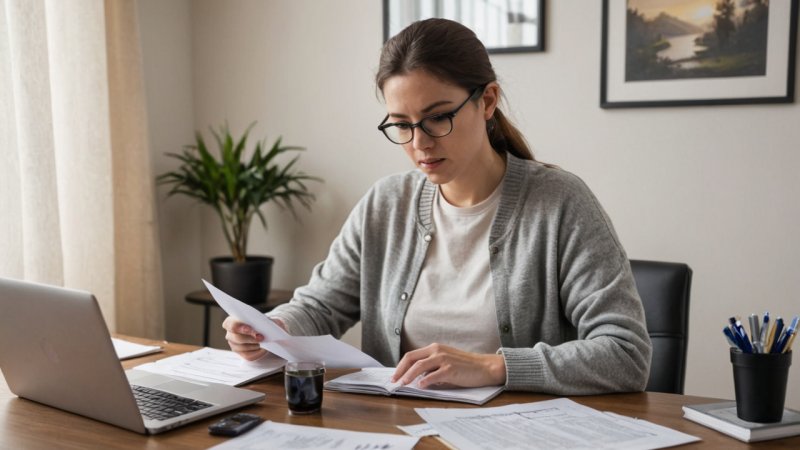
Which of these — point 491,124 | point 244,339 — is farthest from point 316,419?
point 491,124

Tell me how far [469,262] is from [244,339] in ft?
1.62

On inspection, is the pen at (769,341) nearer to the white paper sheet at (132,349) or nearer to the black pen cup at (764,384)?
the black pen cup at (764,384)

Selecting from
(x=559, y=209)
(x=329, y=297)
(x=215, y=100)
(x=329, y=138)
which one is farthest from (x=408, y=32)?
(x=215, y=100)

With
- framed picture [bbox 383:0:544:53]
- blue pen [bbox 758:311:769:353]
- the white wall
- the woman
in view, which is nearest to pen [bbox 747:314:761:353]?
blue pen [bbox 758:311:769:353]

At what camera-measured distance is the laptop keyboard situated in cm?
124

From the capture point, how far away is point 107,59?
2846 mm

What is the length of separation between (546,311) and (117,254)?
6.09 ft

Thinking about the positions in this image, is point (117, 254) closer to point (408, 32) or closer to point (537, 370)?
point (408, 32)

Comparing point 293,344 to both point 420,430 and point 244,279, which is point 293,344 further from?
point 244,279

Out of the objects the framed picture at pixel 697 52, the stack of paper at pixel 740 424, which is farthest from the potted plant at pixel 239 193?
the stack of paper at pixel 740 424

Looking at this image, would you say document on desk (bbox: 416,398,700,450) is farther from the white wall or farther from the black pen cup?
the white wall

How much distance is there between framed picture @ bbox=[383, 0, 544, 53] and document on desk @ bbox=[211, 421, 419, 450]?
1964mm

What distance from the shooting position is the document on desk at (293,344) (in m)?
1.39

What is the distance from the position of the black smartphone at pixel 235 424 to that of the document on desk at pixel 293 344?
183 mm
